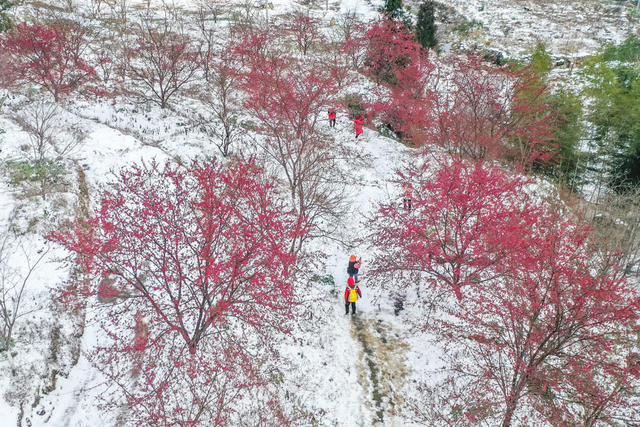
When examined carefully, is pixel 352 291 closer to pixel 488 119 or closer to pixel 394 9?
pixel 488 119

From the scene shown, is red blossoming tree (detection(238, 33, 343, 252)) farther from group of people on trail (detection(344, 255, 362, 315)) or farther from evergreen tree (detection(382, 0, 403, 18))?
evergreen tree (detection(382, 0, 403, 18))

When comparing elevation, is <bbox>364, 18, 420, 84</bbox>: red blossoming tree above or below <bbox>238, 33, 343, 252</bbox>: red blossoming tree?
above

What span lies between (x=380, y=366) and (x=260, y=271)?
485 cm

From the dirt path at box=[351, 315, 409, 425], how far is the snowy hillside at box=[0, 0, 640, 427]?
6cm

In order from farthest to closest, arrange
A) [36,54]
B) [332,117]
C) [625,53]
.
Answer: [625,53], [332,117], [36,54]

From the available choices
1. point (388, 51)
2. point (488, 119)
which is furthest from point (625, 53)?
point (388, 51)

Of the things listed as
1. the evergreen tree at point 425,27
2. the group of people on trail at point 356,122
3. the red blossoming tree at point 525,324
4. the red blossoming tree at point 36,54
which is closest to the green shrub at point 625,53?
the evergreen tree at point 425,27

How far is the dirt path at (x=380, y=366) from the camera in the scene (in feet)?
32.9

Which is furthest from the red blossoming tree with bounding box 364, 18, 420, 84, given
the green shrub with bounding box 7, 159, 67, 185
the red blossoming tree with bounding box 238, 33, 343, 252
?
the green shrub with bounding box 7, 159, 67, 185

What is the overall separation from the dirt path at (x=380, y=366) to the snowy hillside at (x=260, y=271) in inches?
2.4

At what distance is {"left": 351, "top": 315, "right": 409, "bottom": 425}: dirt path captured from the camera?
32.9ft

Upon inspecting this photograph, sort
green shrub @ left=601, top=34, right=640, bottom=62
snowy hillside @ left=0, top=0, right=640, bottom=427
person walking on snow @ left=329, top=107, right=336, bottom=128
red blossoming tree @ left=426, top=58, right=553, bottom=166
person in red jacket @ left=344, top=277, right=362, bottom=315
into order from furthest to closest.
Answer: green shrub @ left=601, top=34, right=640, bottom=62
person walking on snow @ left=329, top=107, right=336, bottom=128
red blossoming tree @ left=426, top=58, right=553, bottom=166
person in red jacket @ left=344, top=277, right=362, bottom=315
snowy hillside @ left=0, top=0, right=640, bottom=427

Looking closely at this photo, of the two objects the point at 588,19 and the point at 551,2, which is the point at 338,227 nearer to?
the point at 588,19

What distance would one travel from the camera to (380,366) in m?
11.1
